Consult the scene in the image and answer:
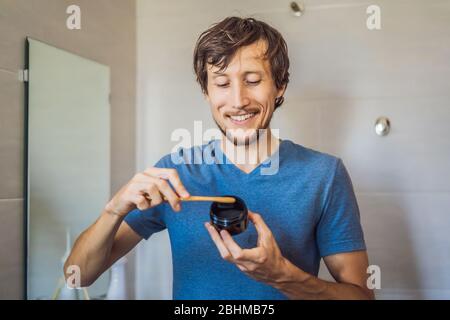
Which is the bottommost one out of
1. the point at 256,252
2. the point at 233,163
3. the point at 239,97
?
the point at 256,252

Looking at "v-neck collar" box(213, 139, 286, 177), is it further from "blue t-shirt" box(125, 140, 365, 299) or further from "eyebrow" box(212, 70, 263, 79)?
"eyebrow" box(212, 70, 263, 79)

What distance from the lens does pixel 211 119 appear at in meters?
0.68

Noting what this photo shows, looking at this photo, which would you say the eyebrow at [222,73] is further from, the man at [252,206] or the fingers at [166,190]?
the fingers at [166,190]

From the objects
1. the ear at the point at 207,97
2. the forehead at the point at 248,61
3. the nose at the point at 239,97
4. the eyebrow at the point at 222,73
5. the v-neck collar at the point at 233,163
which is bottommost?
the v-neck collar at the point at 233,163

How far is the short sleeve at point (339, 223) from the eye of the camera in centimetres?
58

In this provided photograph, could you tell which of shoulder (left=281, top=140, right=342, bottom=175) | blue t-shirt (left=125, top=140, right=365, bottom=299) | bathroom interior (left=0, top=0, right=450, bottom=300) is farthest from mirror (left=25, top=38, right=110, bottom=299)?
shoulder (left=281, top=140, right=342, bottom=175)

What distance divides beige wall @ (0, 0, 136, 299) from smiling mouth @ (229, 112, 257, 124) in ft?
0.69

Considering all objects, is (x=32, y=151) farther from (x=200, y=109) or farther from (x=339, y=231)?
(x=339, y=231)

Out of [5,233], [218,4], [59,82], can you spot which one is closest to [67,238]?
[5,233]

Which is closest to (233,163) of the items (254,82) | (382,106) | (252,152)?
(252,152)

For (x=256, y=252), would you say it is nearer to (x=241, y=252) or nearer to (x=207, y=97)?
(x=241, y=252)

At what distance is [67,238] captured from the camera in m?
0.66

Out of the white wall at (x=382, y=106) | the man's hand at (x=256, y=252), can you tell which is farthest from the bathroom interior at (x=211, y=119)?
the man's hand at (x=256, y=252)

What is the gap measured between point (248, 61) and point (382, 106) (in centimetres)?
26
